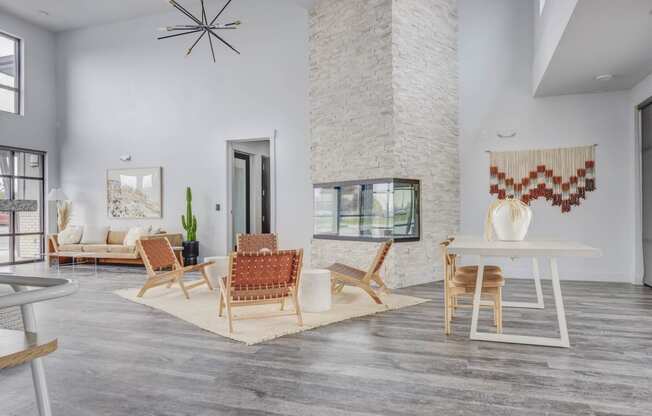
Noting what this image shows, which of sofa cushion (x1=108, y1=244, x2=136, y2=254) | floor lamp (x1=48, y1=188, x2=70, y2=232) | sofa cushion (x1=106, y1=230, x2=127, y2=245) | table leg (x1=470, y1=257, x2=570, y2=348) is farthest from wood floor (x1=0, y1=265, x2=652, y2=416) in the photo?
floor lamp (x1=48, y1=188, x2=70, y2=232)

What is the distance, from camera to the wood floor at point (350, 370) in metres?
2.43

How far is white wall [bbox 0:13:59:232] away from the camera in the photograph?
9.57 meters

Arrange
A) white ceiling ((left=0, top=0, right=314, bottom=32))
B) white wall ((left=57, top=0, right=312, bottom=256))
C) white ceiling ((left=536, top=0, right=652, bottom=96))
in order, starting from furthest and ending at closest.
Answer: white ceiling ((left=0, top=0, right=314, bottom=32)) < white wall ((left=57, top=0, right=312, bottom=256)) < white ceiling ((left=536, top=0, right=652, bottom=96))

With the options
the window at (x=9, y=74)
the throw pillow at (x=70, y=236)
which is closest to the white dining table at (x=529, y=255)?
the throw pillow at (x=70, y=236)

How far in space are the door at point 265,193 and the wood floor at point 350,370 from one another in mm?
6237

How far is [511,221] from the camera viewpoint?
12.2ft

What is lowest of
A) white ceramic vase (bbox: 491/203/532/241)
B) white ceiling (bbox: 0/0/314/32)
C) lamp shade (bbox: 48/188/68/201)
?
white ceramic vase (bbox: 491/203/532/241)

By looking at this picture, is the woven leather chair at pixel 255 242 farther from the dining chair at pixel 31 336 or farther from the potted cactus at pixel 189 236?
the dining chair at pixel 31 336

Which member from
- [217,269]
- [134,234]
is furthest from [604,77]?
[134,234]

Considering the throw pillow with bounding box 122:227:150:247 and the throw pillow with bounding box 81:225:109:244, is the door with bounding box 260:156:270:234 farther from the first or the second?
the throw pillow with bounding box 81:225:109:244

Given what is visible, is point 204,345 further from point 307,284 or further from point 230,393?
point 307,284

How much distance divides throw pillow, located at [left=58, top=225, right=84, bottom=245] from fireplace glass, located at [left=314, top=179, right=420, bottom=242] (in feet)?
17.9

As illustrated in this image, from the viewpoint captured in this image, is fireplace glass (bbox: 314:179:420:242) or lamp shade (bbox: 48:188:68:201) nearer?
fireplace glass (bbox: 314:179:420:242)

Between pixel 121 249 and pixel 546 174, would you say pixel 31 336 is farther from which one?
pixel 121 249
